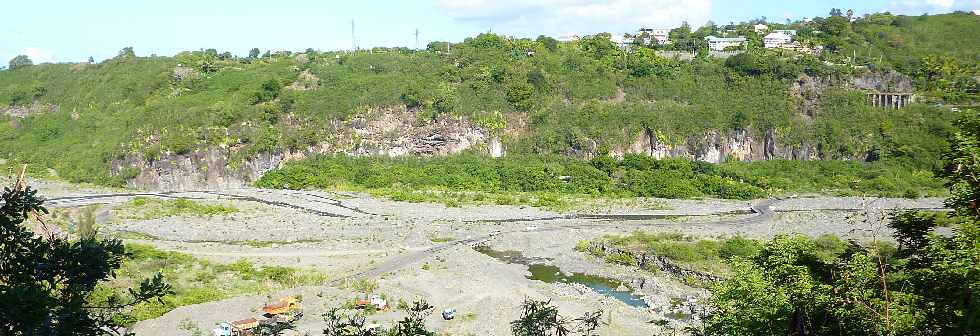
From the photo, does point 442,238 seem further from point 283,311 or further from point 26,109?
point 26,109

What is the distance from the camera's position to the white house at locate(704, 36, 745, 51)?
96.6 metres

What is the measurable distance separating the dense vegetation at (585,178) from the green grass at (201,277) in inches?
922

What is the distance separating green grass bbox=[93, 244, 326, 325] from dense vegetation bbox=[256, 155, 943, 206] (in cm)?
2343

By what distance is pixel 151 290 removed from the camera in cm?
828

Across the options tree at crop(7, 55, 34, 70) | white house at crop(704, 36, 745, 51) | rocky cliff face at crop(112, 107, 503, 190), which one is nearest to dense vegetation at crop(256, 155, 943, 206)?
rocky cliff face at crop(112, 107, 503, 190)

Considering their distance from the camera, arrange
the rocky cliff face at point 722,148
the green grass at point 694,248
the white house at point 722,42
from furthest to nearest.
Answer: the white house at point 722,42 → the rocky cliff face at point 722,148 → the green grass at point 694,248

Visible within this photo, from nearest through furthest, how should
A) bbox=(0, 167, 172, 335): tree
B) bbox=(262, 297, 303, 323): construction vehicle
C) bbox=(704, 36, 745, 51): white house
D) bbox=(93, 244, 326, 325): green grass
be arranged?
bbox=(0, 167, 172, 335): tree
bbox=(262, 297, 303, 323): construction vehicle
bbox=(93, 244, 326, 325): green grass
bbox=(704, 36, 745, 51): white house

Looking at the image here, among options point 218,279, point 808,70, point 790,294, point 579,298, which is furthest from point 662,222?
point 808,70

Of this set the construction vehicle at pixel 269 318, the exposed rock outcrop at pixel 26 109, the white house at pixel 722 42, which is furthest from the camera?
the white house at pixel 722 42

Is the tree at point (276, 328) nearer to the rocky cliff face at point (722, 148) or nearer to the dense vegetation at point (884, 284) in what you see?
the dense vegetation at point (884, 284)

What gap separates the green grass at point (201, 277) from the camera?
103ft

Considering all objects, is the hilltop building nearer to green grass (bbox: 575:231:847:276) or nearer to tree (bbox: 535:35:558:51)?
tree (bbox: 535:35:558:51)

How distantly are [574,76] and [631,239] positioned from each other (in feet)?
138

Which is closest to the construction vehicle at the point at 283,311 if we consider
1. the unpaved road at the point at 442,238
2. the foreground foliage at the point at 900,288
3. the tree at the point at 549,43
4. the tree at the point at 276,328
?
the unpaved road at the point at 442,238
